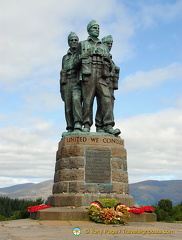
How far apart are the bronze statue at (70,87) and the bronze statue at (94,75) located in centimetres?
32

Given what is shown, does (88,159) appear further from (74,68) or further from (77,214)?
(74,68)

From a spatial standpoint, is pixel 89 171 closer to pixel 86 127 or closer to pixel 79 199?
pixel 79 199

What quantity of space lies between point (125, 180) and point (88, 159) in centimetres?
165

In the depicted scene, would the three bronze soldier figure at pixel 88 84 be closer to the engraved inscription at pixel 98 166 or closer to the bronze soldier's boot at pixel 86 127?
the bronze soldier's boot at pixel 86 127

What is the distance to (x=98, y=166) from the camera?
10.9 metres

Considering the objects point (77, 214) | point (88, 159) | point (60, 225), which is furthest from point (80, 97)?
point (60, 225)

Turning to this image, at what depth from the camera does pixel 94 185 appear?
34.8 feet

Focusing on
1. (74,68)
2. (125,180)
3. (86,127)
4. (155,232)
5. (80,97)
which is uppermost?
(74,68)

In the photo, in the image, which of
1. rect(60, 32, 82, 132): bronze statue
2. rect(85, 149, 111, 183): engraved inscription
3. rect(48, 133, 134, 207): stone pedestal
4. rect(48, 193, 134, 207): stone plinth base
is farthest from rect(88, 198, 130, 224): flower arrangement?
rect(60, 32, 82, 132): bronze statue

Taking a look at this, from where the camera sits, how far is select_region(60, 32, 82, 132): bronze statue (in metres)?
12.3

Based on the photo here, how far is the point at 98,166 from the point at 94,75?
3.51 m

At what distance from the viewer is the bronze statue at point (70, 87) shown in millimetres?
12281

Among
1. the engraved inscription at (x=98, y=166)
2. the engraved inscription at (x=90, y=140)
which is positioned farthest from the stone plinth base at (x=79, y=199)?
the engraved inscription at (x=90, y=140)

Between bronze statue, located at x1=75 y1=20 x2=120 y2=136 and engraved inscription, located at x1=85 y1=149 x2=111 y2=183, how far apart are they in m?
1.20
